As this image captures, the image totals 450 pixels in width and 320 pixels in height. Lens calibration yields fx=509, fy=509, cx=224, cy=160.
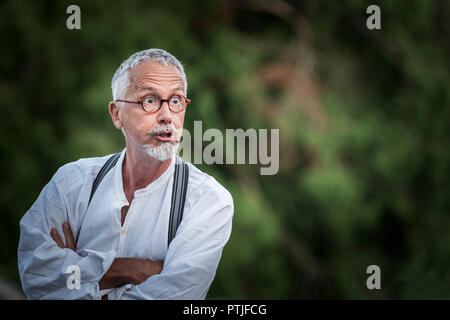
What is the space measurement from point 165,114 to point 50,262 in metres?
0.46

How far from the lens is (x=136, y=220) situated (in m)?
1.31

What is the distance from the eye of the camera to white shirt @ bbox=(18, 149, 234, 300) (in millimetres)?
1229

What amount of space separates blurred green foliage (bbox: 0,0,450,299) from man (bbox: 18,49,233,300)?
157 centimetres

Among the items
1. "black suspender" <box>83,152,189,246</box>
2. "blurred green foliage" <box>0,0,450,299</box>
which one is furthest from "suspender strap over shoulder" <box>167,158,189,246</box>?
"blurred green foliage" <box>0,0,450,299</box>

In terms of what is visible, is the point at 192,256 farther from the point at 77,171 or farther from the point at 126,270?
the point at 77,171

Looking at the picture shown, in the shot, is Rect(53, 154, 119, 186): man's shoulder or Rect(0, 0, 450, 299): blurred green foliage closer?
Rect(53, 154, 119, 186): man's shoulder

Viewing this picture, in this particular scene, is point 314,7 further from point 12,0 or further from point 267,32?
point 12,0

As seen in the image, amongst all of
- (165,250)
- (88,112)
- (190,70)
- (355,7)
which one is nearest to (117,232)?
(165,250)

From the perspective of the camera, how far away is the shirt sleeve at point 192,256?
1.21 meters

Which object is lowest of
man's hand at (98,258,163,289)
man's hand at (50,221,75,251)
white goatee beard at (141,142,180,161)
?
man's hand at (98,258,163,289)

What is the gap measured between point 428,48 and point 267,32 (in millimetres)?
1138

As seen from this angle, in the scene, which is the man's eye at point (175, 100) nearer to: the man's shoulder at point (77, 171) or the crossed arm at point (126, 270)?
the man's shoulder at point (77, 171)

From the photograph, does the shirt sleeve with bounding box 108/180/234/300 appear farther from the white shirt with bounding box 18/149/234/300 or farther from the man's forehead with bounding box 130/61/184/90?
the man's forehead with bounding box 130/61/184/90

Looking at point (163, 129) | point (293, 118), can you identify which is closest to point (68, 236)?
point (163, 129)
